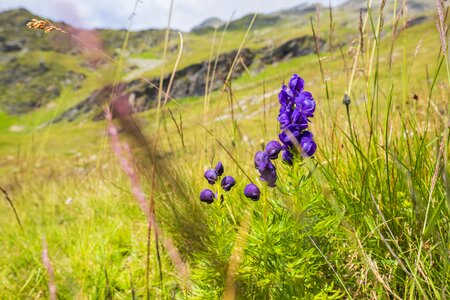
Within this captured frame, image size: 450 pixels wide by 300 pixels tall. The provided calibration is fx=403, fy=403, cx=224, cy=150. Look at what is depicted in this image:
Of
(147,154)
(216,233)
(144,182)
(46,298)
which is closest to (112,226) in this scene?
(144,182)

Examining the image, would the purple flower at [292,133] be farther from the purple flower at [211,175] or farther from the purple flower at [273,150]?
the purple flower at [211,175]

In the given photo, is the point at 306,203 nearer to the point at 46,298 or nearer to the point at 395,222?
the point at 395,222

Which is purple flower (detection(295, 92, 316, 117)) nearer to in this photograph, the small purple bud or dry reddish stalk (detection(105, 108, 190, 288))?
the small purple bud

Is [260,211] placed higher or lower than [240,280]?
higher

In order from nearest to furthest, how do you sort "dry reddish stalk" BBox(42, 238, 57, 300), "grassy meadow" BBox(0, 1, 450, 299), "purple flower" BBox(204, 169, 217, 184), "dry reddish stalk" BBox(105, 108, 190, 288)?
"dry reddish stalk" BBox(105, 108, 190, 288) < "dry reddish stalk" BBox(42, 238, 57, 300) < "grassy meadow" BBox(0, 1, 450, 299) < "purple flower" BBox(204, 169, 217, 184)

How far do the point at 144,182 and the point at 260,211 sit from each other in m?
2.31

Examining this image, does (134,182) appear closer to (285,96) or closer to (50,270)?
(50,270)

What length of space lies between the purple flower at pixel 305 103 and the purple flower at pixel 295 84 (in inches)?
2.2

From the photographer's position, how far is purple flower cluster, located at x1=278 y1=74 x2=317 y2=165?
1842 millimetres

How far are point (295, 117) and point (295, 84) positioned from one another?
0.17 meters

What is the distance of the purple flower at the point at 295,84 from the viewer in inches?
75.7

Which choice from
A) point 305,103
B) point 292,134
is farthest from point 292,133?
point 305,103

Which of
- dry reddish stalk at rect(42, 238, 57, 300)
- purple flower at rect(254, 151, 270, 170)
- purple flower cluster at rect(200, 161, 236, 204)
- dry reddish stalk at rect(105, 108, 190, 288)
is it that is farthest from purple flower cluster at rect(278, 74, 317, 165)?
dry reddish stalk at rect(42, 238, 57, 300)

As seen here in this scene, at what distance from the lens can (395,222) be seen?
2305mm
